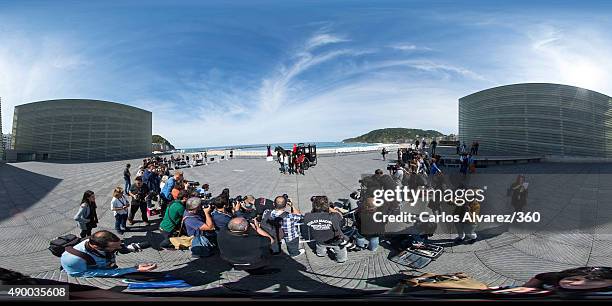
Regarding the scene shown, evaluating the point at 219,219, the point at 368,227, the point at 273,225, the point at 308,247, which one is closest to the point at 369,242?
the point at 368,227

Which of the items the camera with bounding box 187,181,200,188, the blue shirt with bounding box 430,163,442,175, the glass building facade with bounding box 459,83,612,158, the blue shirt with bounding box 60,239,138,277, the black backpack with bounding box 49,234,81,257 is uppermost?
the glass building facade with bounding box 459,83,612,158

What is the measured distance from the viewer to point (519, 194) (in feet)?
5.60

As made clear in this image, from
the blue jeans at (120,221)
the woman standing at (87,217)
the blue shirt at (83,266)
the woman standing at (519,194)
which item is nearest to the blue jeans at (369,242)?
the woman standing at (519,194)

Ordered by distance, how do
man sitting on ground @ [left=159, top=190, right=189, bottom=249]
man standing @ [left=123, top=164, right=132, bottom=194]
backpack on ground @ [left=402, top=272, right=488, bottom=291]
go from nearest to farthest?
backpack on ground @ [left=402, top=272, right=488, bottom=291] → man sitting on ground @ [left=159, top=190, right=189, bottom=249] → man standing @ [left=123, top=164, right=132, bottom=194]

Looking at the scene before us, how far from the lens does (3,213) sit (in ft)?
5.44

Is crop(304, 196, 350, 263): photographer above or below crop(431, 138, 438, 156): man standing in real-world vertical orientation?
below

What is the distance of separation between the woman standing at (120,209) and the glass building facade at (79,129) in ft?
1.74

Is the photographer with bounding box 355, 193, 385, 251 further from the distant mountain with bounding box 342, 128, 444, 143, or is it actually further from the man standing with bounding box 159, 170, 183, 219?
the man standing with bounding box 159, 170, 183, 219

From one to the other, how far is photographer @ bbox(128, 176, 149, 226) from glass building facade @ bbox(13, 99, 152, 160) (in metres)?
0.44

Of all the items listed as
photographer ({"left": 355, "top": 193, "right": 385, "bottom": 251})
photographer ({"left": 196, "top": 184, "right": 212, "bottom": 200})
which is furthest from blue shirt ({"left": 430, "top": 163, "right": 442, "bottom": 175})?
photographer ({"left": 196, "top": 184, "right": 212, "bottom": 200})

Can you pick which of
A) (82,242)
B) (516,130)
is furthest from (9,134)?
(516,130)

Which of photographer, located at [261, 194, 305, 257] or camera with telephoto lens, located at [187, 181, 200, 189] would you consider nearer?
photographer, located at [261, 194, 305, 257]

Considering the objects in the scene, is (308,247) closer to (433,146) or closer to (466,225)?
(466,225)

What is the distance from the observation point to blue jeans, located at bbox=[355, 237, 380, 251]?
1.49 m
